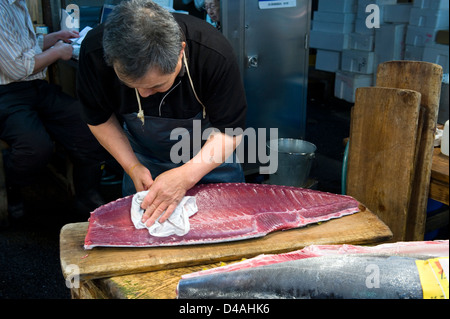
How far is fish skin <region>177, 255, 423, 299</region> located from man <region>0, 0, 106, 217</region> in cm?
277

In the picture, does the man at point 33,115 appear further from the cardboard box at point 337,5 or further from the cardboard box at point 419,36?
the cardboard box at point 419,36

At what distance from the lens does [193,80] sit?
7.24 feet

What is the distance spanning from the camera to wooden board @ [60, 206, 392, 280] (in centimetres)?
170

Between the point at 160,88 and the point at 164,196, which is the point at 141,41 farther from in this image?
the point at 164,196

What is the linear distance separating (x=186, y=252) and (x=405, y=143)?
1.18 metres

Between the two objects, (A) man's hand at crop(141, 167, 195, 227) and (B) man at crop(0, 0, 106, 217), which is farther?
(B) man at crop(0, 0, 106, 217)

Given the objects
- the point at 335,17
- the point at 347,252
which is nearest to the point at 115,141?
the point at 347,252

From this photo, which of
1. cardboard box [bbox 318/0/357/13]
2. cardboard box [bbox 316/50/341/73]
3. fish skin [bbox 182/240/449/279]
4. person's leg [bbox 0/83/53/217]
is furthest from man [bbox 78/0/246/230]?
cardboard box [bbox 316/50/341/73]

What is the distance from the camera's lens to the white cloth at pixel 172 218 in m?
1.93

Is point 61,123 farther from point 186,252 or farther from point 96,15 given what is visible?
point 186,252

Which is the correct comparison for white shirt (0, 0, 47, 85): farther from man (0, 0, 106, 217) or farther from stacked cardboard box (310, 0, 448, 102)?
stacked cardboard box (310, 0, 448, 102)

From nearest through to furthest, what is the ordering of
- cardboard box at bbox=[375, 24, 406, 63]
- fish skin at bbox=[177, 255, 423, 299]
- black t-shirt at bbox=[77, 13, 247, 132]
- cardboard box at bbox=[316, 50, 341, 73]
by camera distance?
fish skin at bbox=[177, 255, 423, 299]
black t-shirt at bbox=[77, 13, 247, 132]
cardboard box at bbox=[375, 24, 406, 63]
cardboard box at bbox=[316, 50, 341, 73]

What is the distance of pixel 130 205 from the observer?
2.15 metres

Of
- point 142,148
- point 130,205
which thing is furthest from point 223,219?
point 142,148
